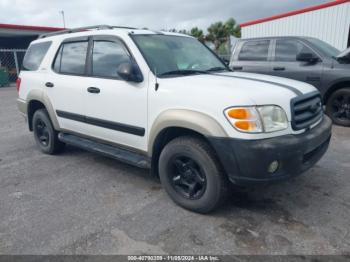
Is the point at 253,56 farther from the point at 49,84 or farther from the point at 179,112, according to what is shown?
the point at 179,112

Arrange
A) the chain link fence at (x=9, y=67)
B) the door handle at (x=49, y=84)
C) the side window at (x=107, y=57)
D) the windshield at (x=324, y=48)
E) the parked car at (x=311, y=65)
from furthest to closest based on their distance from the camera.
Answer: the chain link fence at (x=9, y=67) < the windshield at (x=324, y=48) < the parked car at (x=311, y=65) < the door handle at (x=49, y=84) < the side window at (x=107, y=57)

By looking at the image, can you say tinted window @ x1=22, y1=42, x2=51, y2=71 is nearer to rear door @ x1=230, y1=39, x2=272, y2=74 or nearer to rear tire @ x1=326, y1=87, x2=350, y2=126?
rear door @ x1=230, y1=39, x2=272, y2=74

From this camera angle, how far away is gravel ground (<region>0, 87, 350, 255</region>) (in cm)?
246

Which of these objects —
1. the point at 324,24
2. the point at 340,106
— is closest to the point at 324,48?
the point at 340,106

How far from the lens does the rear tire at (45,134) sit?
15.3 ft

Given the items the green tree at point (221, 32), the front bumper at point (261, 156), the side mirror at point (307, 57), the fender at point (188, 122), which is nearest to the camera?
the front bumper at point (261, 156)

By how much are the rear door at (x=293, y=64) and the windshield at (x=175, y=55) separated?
2.92m

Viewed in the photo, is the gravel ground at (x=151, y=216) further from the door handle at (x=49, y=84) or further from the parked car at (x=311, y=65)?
the parked car at (x=311, y=65)

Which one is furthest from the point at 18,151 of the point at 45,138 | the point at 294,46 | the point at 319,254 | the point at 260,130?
the point at 294,46

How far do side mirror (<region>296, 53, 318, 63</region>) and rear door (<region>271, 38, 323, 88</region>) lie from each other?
2.5 inches

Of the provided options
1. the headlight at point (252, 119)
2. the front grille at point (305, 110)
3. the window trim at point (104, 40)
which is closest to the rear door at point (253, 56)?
the front grille at point (305, 110)

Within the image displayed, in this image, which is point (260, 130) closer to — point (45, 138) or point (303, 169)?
point (303, 169)

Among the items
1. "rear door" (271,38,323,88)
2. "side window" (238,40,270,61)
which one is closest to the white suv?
"rear door" (271,38,323,88)

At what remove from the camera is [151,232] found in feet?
8.72
